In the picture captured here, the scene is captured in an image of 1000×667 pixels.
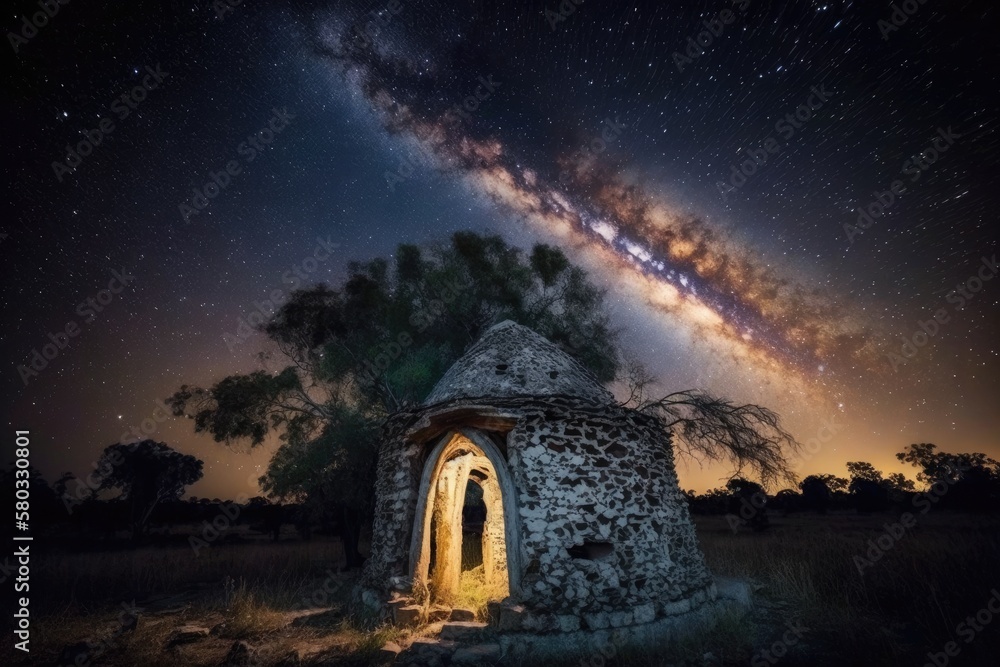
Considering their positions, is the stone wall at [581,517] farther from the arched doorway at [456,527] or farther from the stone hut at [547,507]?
the arched doorway at [456,527]

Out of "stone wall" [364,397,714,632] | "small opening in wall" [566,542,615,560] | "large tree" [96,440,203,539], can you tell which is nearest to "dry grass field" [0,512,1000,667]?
"stone wall" [364,397,714,632]

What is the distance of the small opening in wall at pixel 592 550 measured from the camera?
282 inches

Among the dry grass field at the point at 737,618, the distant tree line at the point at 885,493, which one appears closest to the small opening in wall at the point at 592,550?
the dry grass field at the point at 737,618

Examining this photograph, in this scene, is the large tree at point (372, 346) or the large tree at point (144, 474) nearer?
the large tree at point (372, 346)

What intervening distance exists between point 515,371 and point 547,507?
3.47 m

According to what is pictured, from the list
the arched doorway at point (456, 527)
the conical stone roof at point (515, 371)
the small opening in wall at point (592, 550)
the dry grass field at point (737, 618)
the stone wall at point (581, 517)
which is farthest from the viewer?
the conical stone roof at point (515, 371)

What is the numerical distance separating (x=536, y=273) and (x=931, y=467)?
189 feet

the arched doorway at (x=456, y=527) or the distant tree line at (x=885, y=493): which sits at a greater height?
the distant tree line at (x=885, y=493)

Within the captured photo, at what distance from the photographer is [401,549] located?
8477 mm

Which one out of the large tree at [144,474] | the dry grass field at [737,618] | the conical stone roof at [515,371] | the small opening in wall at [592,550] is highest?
the large tree at [144,474]

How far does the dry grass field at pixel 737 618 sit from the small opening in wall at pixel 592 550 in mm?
1392

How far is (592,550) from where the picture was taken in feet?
23.8

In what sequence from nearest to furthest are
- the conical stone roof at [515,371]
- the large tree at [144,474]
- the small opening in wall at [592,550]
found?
the small opening in wall at [592,550], the conical stone roof at [515,371], the large tree at [144,474]

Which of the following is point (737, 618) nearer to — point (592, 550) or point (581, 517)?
point (592, 550)
